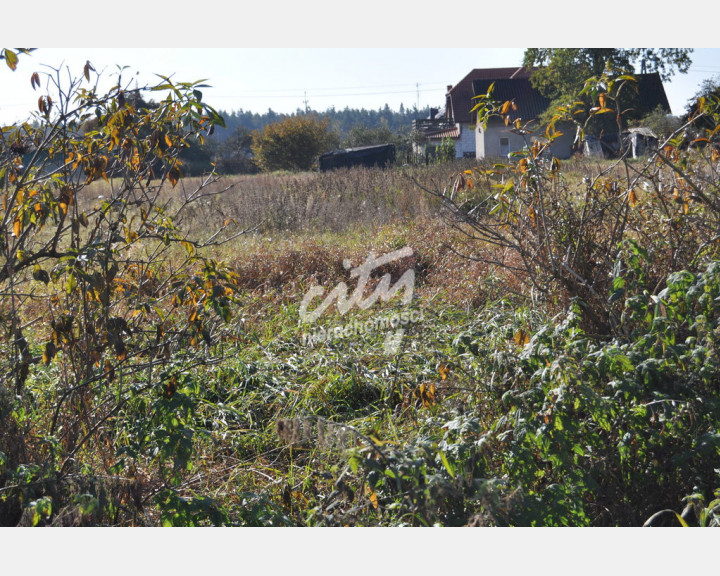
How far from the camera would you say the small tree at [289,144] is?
35000 millimetres

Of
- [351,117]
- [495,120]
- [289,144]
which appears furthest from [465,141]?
[351,117]

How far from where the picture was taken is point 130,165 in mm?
2973

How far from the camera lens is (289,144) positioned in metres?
35.2

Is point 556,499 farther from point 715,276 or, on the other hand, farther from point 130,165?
point 130,165

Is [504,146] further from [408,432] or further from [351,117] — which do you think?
[351,117]

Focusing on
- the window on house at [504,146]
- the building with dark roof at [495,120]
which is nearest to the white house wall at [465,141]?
the building with dark roof at [495,120]

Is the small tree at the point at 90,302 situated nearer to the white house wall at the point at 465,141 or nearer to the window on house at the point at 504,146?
the window on house at the point at 504,146

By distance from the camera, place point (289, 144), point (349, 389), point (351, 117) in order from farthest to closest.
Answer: point (351, 117) → point (289, 144) → point (349, 389)

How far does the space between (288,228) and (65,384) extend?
736 cm
